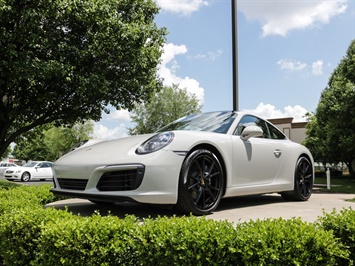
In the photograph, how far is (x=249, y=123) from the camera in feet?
16.1

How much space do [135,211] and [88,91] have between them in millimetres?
8227

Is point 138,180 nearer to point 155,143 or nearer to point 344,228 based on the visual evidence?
point 155,143

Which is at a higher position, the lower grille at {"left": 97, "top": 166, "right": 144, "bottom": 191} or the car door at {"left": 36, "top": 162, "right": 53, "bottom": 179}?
the lower grille at {"left": 97, "top": 166, "right": 144, "bottom": 191}

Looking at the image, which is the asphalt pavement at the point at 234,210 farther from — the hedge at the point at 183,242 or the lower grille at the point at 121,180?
the hedge at the point at 183,242

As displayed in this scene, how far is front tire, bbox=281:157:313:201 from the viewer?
5.43 meters

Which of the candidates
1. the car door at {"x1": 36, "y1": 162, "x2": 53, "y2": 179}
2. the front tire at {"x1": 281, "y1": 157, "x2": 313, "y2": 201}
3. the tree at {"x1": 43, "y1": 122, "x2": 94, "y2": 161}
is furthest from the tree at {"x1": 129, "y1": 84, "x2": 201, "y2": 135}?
the front tire at {"x1": 281, "y1": 157, "x2": 313, "y2": 201}

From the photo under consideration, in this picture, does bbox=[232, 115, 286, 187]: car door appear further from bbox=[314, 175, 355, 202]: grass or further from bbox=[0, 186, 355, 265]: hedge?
bbox=[314, 175, 355, 202]: grass

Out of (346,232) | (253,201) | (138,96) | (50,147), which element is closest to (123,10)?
(138,96)

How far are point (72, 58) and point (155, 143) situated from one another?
897 cm

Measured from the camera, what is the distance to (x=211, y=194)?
3.95 meters

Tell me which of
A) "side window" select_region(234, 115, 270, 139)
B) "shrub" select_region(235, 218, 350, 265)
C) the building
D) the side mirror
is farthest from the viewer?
the building

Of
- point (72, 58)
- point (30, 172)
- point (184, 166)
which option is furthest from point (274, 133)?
point (30, 172)

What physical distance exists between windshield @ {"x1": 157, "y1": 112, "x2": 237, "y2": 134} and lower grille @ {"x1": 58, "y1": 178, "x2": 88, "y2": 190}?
147cm

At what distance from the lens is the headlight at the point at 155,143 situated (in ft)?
12.0
